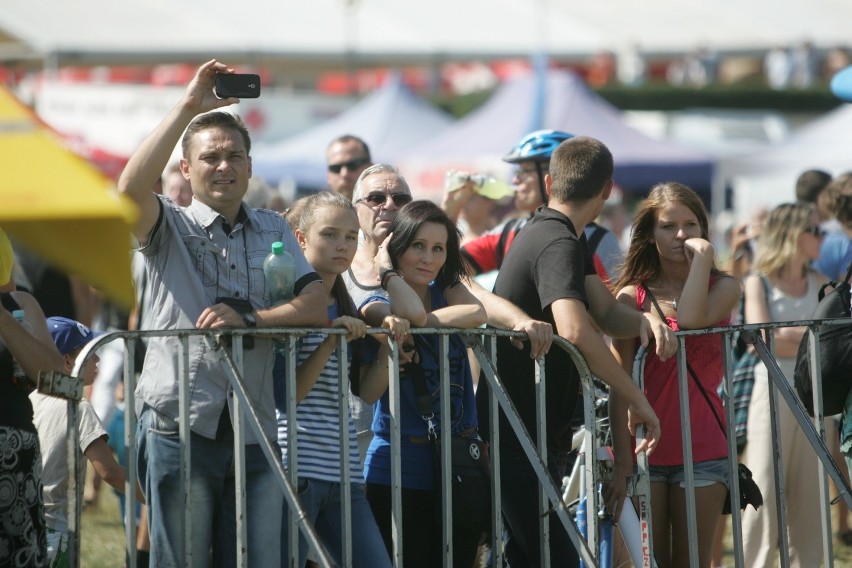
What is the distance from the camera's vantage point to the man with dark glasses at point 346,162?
689cm

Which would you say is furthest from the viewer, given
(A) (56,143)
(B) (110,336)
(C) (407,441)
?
(C) (407,441)

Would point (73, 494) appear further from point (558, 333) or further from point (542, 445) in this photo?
point (558, 333)

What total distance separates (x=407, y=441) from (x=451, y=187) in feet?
9.17

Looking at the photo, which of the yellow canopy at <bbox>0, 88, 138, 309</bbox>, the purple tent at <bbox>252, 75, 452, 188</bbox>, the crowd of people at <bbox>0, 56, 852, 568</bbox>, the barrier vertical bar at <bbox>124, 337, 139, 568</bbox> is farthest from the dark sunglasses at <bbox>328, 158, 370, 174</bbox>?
the purple tent at <bbox>252, 75, 452, 188</bbox>

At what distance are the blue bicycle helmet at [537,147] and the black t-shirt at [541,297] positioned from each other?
1504 millimetres

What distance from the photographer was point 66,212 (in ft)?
8.78

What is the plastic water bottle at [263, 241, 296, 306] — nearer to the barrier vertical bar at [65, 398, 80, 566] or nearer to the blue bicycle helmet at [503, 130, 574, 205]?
the barrier vertical bar at [65, 398, 80, 566]

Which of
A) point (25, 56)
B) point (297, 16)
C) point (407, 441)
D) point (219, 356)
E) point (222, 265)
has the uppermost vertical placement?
point (297, 16)

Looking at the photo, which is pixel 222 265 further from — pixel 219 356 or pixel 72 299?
pixel 72 299

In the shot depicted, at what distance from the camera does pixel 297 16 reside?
27562 millimetres

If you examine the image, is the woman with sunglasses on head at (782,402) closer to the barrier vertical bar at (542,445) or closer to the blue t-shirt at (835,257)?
the blue t-shirt at (835,257)

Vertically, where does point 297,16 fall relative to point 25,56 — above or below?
above

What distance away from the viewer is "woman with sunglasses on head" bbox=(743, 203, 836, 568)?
6.25m

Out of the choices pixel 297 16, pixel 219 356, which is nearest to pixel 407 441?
pixel 219 356
